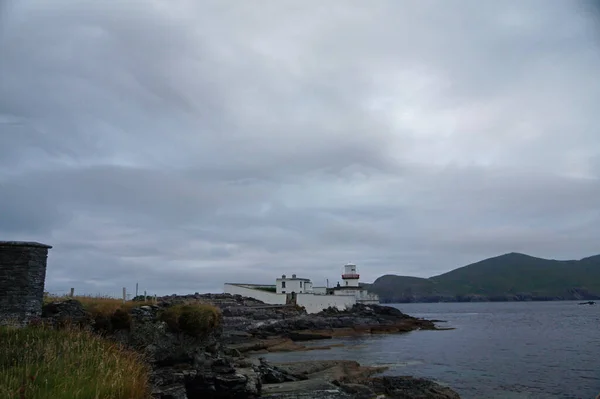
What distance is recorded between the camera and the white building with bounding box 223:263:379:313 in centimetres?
6838

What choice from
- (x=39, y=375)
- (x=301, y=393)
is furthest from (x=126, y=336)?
(x=39, y=375)

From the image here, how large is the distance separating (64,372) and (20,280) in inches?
352

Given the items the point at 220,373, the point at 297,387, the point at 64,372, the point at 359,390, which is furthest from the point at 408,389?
the point at 64,372

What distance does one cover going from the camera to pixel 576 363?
101 feet

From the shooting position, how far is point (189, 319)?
65.9 feet

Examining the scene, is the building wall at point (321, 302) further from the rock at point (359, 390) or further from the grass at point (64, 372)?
the grass at point (64, 372)

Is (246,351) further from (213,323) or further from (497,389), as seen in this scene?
(497,389)

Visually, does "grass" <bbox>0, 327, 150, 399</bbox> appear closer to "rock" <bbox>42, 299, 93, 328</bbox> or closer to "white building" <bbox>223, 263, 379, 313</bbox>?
"rock" <bbox>42, 299, 93, 328</bbox>

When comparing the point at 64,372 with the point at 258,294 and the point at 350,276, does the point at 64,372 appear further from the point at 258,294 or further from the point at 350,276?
the point at 350,276

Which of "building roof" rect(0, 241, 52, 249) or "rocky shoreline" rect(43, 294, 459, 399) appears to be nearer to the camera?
"rocky shoreline" rect(43, 294, 459, 399)

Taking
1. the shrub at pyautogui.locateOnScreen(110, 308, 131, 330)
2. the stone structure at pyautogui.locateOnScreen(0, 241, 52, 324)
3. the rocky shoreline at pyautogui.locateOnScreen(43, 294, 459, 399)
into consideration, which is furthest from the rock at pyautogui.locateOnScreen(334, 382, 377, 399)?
the stone structure at pyautogui.locateOnScreen(0, 241, 52, 324)

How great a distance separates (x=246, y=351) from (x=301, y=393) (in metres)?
21.6

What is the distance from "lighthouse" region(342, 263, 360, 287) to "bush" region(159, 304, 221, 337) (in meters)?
63.9

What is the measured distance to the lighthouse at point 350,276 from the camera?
82812mm
